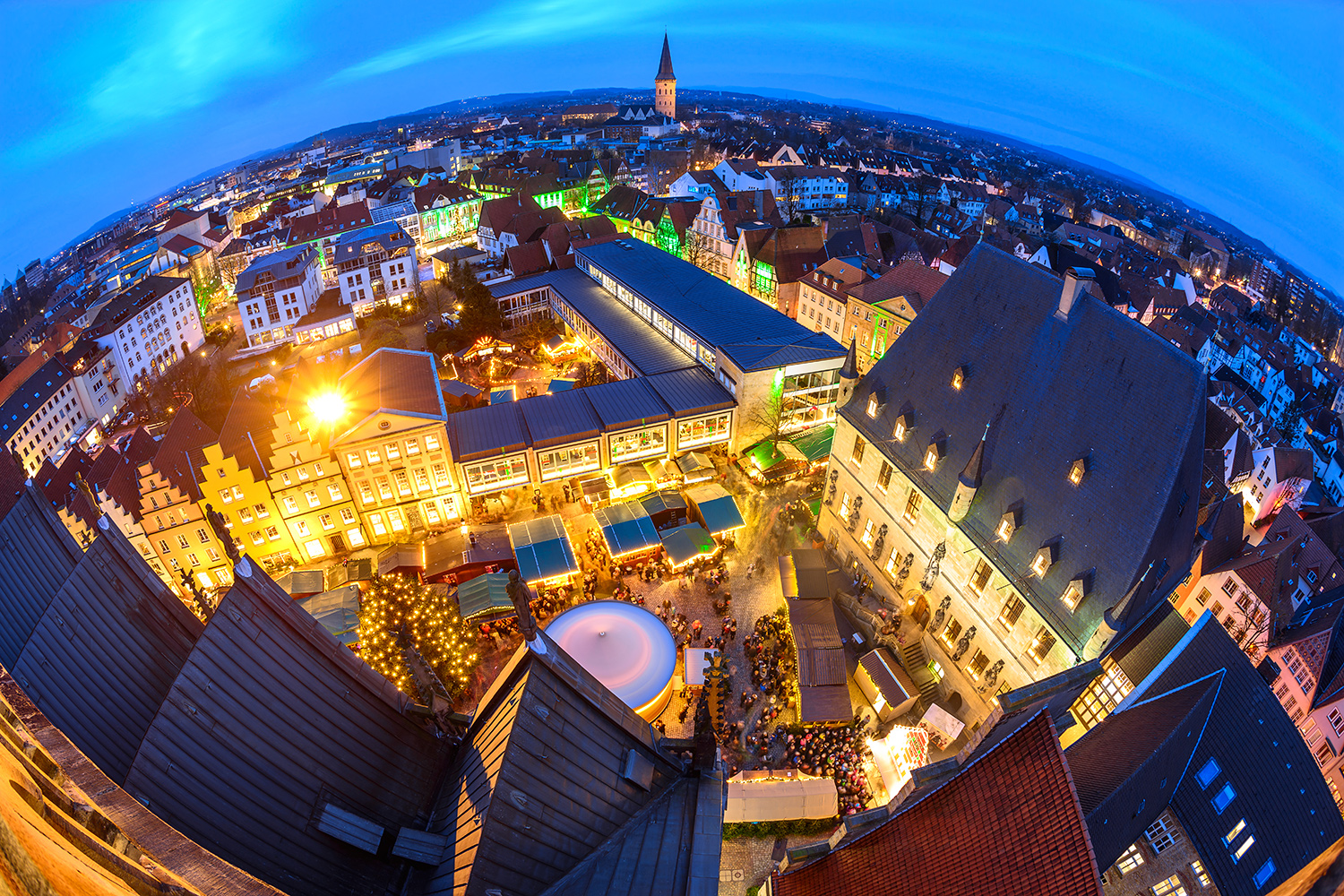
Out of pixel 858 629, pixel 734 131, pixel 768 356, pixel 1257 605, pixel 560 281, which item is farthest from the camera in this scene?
pixel 734 131

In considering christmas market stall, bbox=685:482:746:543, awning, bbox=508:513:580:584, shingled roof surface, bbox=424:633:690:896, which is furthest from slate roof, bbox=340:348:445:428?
shingled roof surface, bbox=424:633:690:896

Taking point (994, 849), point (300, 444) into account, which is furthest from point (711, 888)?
point (300, 444)

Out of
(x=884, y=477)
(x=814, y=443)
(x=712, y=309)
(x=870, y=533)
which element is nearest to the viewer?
(x=884, y=477)

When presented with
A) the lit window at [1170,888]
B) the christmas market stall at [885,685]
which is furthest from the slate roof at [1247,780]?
the christmas market stall at [885,685]

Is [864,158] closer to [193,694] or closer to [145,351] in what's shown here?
[145,351]

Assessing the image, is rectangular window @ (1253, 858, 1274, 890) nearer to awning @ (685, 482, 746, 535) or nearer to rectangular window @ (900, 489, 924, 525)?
rectangular window @ (900, 489, 924, 525)

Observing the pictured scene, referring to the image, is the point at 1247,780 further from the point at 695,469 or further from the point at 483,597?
the point at 483,597

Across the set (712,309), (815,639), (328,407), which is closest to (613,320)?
(712,309)
